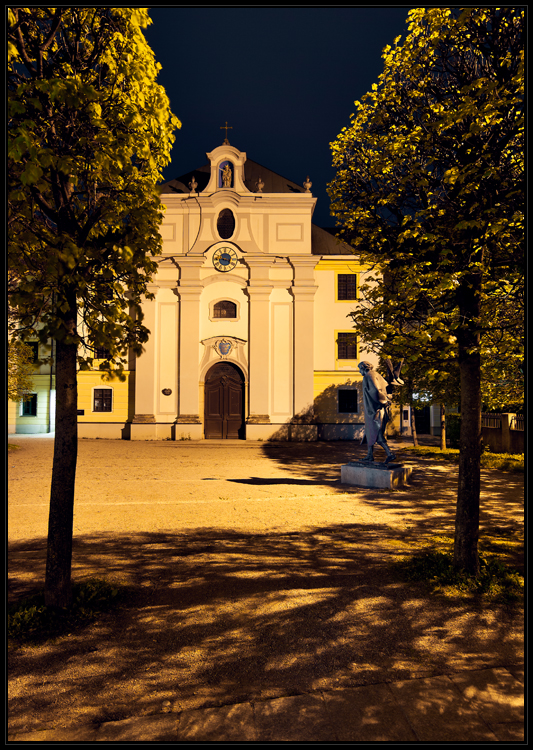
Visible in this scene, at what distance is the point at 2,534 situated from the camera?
3.26 meters

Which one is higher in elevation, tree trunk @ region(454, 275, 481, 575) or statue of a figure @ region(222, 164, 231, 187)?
statue of a figure @ region(222, 164, 231, 187)

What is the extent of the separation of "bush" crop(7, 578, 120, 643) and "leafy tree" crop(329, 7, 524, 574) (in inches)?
170

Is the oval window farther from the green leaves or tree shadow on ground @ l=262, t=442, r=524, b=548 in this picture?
the green leaves

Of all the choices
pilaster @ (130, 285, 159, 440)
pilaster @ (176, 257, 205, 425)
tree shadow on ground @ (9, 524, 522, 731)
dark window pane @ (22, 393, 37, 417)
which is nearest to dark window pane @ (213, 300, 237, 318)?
pilaster @ (176, 257, 205, 425)

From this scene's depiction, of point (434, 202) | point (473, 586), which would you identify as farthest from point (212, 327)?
point (473, 586)

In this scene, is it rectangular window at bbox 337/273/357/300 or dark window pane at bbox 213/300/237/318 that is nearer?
dark window pane at bbox 213/300/237/318

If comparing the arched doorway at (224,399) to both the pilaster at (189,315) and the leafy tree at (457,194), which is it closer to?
the pilaster at (189,315)

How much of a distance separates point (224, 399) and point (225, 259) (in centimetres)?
847

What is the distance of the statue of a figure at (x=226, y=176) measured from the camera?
27581 millimetres

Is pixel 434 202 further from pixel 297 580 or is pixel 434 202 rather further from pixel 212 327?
pixel 212 327

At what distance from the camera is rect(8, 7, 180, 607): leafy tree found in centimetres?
437

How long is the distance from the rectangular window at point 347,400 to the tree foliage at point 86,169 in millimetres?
22666

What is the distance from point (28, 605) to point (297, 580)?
2.99 meters

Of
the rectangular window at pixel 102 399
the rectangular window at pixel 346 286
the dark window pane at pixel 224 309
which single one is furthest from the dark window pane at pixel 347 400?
the rectangular window at pixel 102 399
